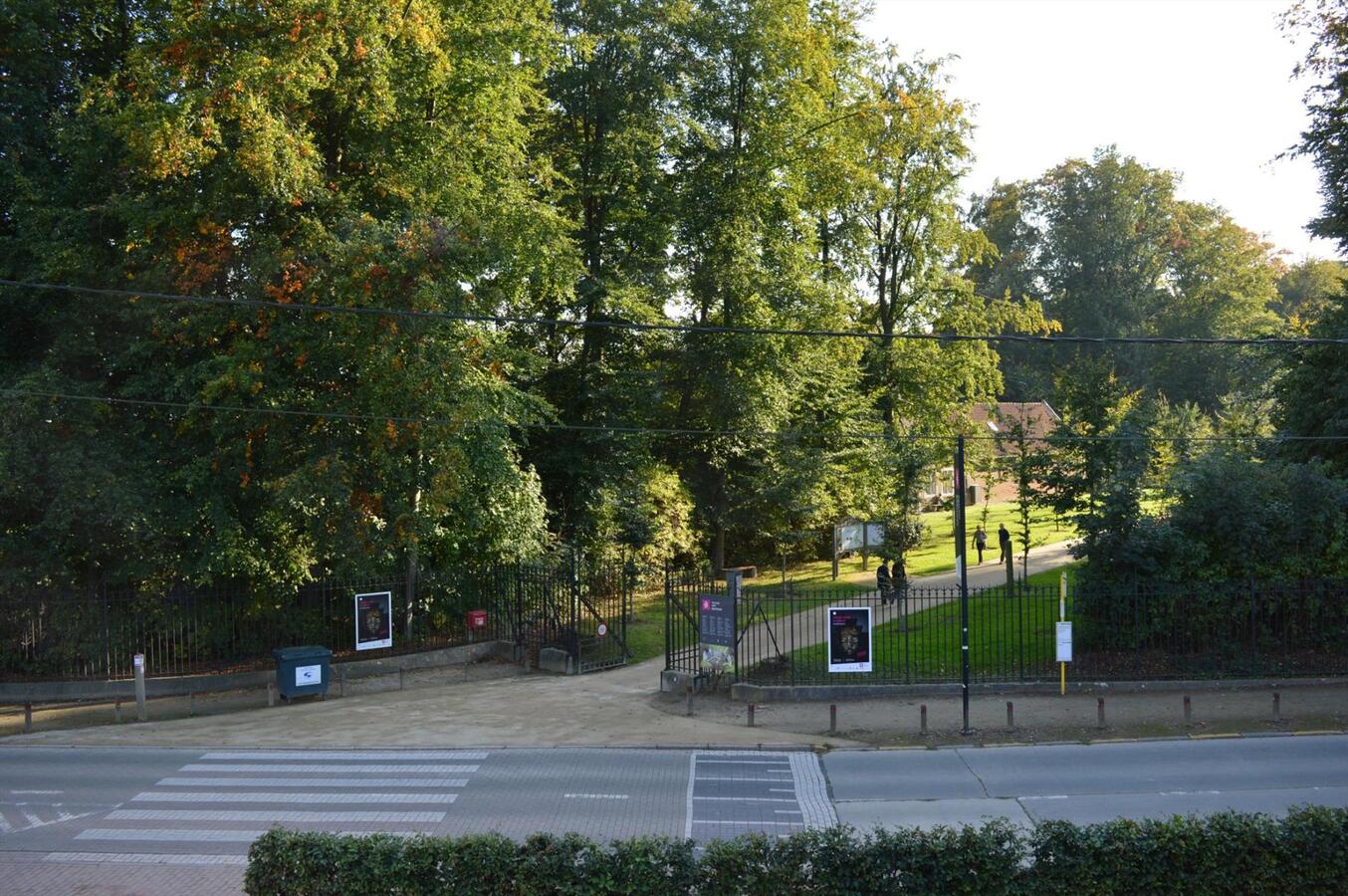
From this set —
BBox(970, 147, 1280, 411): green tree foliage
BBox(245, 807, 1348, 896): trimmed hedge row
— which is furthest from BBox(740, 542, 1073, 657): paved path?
BBox(970, 147, 1280, 411): green tree foliage

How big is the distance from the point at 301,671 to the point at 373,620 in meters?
2.23

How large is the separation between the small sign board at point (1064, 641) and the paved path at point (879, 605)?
1.80m

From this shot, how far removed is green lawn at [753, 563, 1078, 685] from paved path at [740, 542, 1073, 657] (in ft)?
1.95

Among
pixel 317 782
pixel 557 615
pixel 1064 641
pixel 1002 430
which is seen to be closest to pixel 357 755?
pixel 317 782

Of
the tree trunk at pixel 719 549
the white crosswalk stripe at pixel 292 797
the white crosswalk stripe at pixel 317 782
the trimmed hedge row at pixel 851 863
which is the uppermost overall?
the tree trunk at pixel 719 549

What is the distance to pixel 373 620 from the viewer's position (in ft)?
73.7

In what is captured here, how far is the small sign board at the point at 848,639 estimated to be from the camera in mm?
18953

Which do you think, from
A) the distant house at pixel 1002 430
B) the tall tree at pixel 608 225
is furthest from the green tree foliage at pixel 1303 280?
the tall tree at pixel 608 225

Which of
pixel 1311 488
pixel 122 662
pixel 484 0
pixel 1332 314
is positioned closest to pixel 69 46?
pixel 484 0

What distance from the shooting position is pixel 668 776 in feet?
49.8

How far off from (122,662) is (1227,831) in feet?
68.2

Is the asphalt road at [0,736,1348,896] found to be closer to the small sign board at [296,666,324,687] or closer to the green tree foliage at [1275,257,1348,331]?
the small sign board at [296,666,324,687]

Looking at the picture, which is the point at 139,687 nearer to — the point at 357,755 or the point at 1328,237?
the point at 357,755

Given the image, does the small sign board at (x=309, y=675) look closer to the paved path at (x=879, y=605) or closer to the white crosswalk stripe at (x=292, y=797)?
the white crosswalk stripe at (x=292, y=797)
